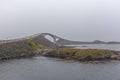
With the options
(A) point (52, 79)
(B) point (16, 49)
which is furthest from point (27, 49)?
(A) point (52, 79)

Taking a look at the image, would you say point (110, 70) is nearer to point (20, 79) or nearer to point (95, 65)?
point (95, 65)

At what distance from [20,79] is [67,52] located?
59.4m

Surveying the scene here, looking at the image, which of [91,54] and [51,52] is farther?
[51,52]

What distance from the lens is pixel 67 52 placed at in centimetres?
12300

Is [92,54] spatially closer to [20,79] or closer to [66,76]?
[66,76]

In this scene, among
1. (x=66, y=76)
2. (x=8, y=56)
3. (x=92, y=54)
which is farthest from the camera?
(x=8, y=56)

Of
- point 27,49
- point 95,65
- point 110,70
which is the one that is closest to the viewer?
point 110,70

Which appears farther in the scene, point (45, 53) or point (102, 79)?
point (45, 53)

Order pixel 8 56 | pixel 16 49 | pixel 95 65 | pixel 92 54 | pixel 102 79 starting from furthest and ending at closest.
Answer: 1. pixel 16 49
2. pixel 8 56
3. pixel 92 54
4. pixel 95 65
5. pixel 102 79

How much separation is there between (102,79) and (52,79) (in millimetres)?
11920

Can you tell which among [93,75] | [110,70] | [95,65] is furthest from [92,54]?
[93,75]

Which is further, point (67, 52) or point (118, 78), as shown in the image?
point (67, 52)

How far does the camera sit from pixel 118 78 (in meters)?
66.6

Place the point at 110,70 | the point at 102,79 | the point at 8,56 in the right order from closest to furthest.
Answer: the point at 102,79
the point at 110,70
the point at 8,56
